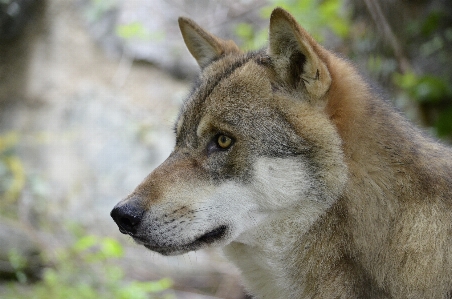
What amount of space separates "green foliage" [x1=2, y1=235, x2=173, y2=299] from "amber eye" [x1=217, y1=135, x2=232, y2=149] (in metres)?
2.95

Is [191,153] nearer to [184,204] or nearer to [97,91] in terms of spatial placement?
[184,204]

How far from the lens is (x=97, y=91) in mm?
9188

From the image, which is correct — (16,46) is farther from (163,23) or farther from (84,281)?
(84,281)

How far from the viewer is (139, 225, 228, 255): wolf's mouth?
9.62ft

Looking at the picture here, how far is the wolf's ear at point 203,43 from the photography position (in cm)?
375

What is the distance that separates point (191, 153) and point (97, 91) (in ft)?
21.4

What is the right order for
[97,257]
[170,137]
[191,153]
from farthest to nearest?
[170,137] → [97,257] → [191,153]

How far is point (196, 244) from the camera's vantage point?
2965mm

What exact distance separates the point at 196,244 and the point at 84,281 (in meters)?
3.60

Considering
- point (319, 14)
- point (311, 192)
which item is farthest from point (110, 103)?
point (311, 192)

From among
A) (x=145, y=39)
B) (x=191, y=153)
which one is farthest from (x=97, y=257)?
(x=145, y=39)

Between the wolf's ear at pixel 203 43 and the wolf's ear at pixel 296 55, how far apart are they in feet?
2.53

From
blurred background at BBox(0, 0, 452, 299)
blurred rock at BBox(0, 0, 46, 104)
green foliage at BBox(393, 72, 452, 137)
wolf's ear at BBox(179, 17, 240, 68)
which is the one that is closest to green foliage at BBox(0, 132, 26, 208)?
blurred background at BBox(0, 0, 452, 299)

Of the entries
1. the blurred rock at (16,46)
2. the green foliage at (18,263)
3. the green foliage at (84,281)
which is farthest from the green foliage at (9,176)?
the green foliage at (84,281)
